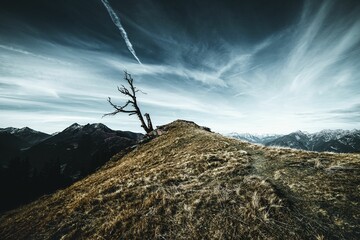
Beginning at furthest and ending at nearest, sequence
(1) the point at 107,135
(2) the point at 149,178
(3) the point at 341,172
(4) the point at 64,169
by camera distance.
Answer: (1) the point at 107,135
(4) the point at 64,169
(2) the point at 149,178
(3) the point at 341,172

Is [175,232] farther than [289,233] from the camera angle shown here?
Yes

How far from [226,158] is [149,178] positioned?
5.56 metres

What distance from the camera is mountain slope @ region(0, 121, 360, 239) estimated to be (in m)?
7.35

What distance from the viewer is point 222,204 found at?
884 cm

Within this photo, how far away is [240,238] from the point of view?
698 cm

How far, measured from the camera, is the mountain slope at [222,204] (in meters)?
7.35

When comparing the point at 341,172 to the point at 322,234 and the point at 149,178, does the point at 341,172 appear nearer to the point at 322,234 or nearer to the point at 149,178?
the point at 322,234

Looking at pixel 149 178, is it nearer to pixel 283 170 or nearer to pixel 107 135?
pixel 283 170

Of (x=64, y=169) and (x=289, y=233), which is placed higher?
(x=289, y=233)

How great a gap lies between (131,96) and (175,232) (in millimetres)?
31961

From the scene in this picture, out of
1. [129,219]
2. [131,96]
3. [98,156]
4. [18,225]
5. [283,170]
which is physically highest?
[131,96]

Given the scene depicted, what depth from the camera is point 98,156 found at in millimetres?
94250

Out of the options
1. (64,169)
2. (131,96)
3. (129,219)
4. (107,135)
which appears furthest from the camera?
(107,135)

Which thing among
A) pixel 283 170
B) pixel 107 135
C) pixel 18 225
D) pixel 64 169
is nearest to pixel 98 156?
pixel 64 169
